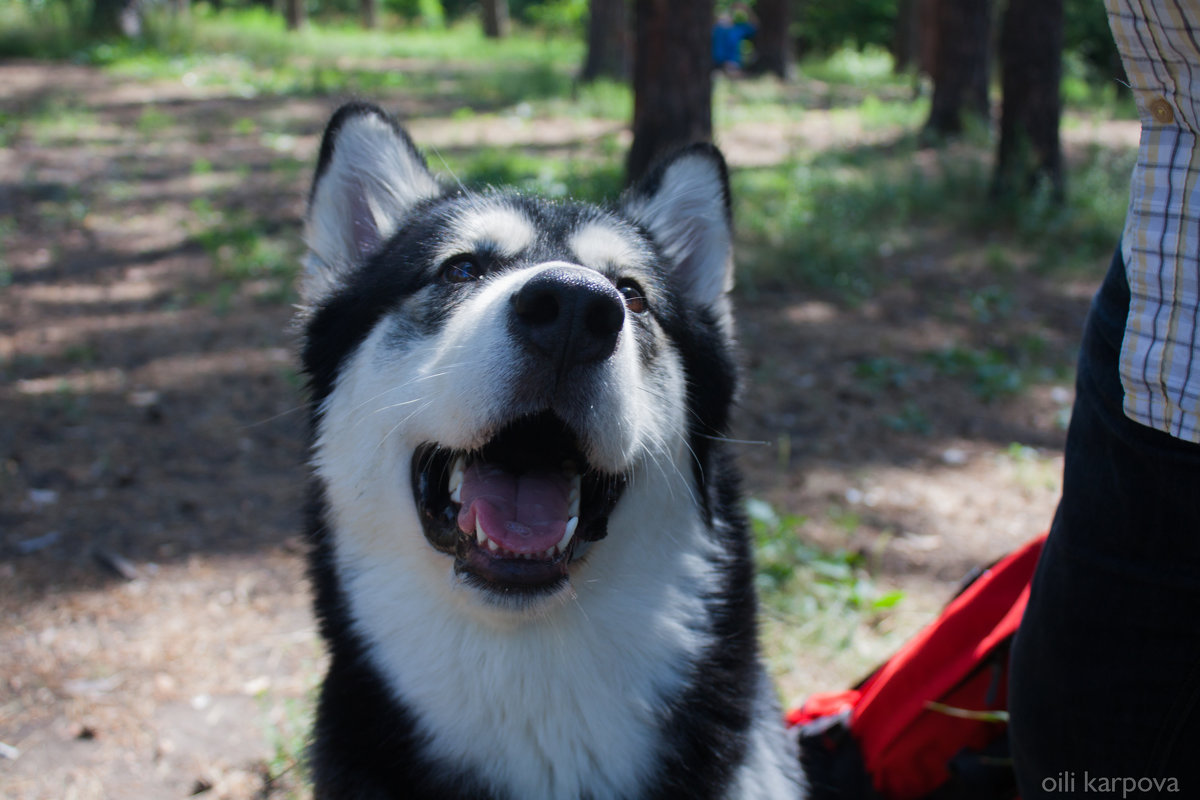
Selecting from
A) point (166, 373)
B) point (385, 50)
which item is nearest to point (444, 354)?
point (166, 373)

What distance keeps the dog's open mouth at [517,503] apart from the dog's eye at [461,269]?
1.54ft

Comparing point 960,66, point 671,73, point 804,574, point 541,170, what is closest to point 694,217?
point 804,574

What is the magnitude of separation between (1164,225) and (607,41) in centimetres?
1549

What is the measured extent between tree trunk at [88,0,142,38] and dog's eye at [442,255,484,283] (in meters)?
17.7

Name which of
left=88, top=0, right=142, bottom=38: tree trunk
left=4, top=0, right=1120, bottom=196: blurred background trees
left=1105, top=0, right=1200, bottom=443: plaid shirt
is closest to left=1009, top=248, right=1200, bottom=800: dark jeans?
left=1105, top=0, right=1200, bottom=443: plaid shirt

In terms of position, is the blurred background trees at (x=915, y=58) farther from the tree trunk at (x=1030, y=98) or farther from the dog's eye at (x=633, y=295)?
the dog's eye at (x=633, y=295)

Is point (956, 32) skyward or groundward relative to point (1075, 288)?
skyward

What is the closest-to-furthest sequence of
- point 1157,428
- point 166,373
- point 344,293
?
point 1157,428 < point 344,293 < point 166,373

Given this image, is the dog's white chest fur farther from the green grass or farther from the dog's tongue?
the green grass

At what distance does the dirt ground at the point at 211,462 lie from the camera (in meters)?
3.11

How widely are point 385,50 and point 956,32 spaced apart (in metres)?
14.8

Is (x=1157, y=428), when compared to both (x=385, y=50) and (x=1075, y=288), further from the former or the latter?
(x=385, y=50)

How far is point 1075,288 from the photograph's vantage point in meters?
7.46

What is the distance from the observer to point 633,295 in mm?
2406
